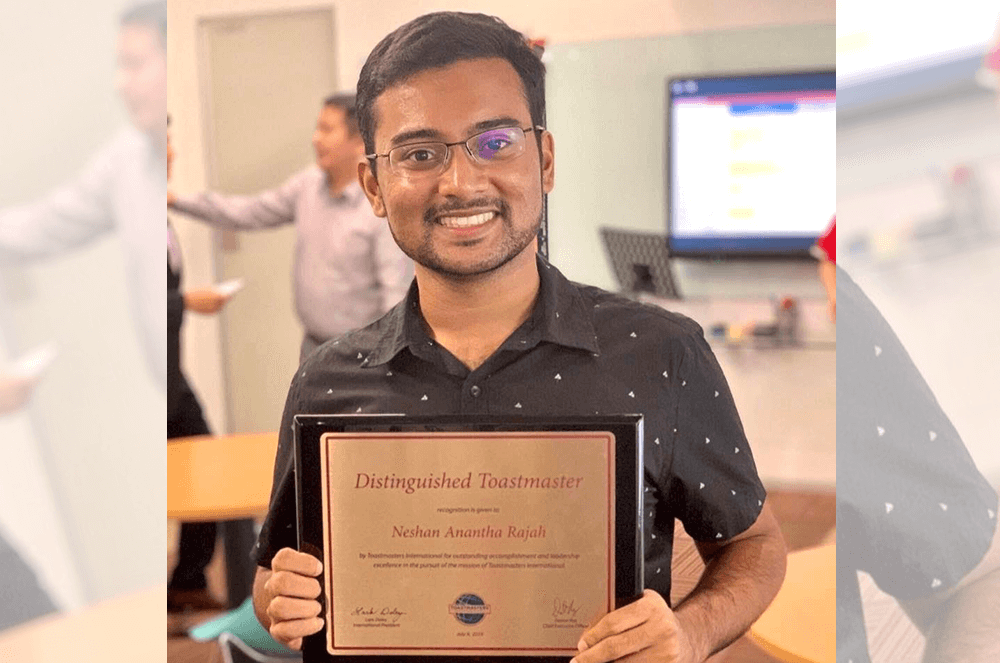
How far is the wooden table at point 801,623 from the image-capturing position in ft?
6.36

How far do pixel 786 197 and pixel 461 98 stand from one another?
2.28ft

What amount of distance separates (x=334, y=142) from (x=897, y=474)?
3.94 ft

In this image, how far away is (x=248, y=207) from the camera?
2.27 meters

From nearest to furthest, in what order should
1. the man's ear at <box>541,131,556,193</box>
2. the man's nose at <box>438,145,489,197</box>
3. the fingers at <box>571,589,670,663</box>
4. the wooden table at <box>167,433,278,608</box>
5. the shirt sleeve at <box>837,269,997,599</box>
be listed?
the fingers at <box>571,589,670,663</box> < the man's nose at <box>438,145,489,197</box> < the man's ear at <box>541,131,556,193</box> < the shirt sleeve at <box>837,269,997,599</box> < the wooden table at <box>167,433,278,608</box>

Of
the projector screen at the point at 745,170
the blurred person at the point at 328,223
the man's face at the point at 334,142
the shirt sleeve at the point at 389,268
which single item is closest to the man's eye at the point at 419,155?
the shirt sleeve at the point at 389,268

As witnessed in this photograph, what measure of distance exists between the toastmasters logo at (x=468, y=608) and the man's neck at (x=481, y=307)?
36 centimetres

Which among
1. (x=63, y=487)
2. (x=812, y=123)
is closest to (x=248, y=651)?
(x=63, y=487)

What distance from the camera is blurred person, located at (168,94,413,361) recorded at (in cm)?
210

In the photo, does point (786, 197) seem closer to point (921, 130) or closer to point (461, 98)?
point (921, 130)

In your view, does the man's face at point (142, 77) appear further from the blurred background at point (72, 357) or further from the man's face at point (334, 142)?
the man's face at point (334, 142)

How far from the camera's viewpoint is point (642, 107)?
2.07m

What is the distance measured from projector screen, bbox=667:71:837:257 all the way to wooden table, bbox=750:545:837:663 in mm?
592

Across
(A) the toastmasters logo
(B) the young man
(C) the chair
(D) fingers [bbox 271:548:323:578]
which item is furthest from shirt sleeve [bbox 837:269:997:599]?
(C) the chair
